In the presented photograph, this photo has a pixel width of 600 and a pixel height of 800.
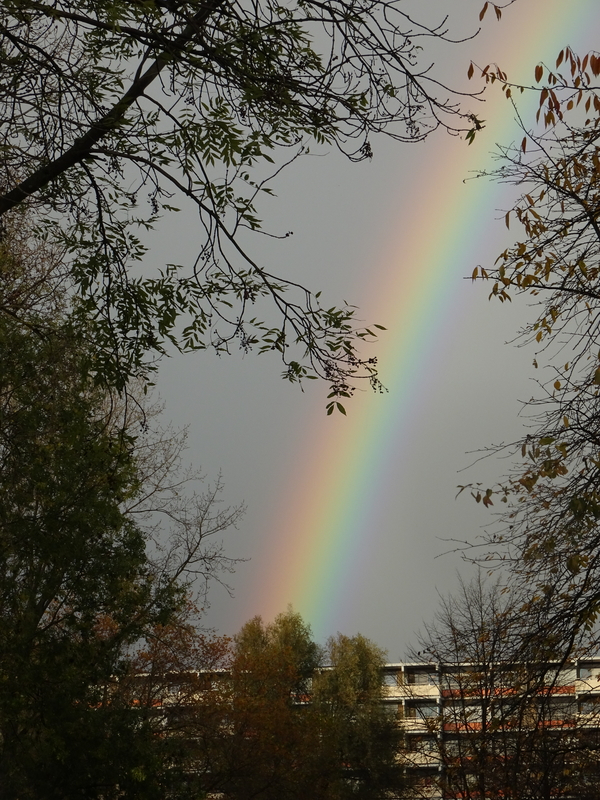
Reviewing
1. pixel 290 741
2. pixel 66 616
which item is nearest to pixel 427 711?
pixel 290 741

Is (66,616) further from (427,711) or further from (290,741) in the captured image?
(427,711)

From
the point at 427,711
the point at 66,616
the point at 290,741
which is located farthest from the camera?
the point at 427,711

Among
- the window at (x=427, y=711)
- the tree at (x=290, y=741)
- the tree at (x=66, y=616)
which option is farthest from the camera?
the tree at (x=290, y=741)

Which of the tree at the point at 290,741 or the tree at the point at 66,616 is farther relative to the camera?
the tree at the point at 290,741

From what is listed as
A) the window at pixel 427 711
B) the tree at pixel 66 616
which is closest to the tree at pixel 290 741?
the window at pixel 427 711

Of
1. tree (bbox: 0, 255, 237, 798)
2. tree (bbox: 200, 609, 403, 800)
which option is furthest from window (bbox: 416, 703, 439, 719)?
tree (bbox: 0, 255, 237, 798)

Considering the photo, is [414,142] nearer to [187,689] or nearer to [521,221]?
[521,221]

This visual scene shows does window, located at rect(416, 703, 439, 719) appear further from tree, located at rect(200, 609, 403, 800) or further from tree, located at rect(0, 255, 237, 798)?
tree, located at rect(0, 255, 237, 798)

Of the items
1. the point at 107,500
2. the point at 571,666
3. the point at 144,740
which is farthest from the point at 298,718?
the point at 571,666

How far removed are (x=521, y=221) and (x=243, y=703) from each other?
73.3 feet

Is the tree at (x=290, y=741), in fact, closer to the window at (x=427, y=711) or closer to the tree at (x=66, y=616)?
the window at (x=427, y=711)

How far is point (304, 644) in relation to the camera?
159 ft

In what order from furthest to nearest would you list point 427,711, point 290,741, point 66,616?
1. point 427,711
2. point 290,741
3. point 66,616

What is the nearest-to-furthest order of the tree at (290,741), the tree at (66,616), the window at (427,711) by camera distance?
the tree at (66,616)
the window at (427,711)
the tree at (290,741)
